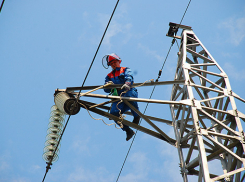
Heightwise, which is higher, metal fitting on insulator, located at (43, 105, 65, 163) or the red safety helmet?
the red safety helmet

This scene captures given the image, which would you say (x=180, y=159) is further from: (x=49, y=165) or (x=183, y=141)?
(x=49, y=165)

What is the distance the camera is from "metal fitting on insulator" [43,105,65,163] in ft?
24.9

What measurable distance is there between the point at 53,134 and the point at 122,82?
245cm

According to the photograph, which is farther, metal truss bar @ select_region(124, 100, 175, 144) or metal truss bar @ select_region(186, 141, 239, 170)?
metal truss bar @ select_region(124, 100, 175, 144)

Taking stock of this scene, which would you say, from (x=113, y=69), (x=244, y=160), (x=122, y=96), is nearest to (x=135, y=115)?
(x=122, y=96)

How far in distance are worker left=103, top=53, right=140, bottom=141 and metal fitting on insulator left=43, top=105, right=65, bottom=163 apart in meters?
1.46

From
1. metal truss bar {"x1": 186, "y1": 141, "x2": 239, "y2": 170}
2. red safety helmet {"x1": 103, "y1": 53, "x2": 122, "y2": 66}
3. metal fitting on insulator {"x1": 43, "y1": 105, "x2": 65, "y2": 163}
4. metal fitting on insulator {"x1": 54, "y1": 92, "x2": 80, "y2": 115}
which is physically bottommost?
metal truss bar {"x1": 186, "y1": 141, "x2": 239, "y2": 170}

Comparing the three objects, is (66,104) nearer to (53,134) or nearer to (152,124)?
(53,134)

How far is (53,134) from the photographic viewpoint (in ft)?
26.1

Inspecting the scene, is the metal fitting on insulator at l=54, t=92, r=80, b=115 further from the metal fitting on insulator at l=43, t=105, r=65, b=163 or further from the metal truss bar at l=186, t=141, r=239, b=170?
the metal truss bar at l=186, t=141, r=239, b=170

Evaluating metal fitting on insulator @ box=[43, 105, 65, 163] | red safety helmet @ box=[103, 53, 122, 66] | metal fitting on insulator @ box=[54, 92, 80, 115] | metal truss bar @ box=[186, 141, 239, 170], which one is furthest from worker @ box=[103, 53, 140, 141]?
metal truss bar @ box=[186, 141, 239, 170]

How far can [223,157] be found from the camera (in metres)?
8.14

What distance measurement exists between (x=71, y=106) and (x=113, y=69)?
75.8 inches

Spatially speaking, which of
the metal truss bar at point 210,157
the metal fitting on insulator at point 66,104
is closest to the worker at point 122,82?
the metal fitting on insulator at point 66,104
